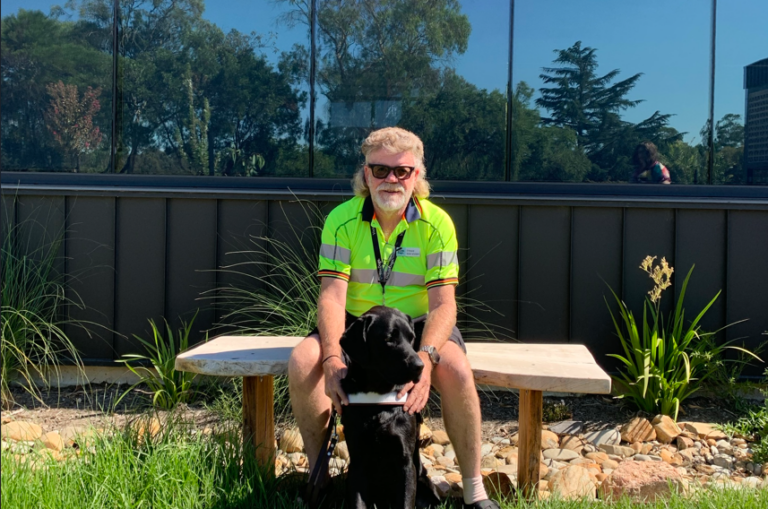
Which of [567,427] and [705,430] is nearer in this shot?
[705,430]

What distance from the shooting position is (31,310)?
13.0 feet

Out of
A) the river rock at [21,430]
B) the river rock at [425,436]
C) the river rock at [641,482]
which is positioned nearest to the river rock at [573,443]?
the river rock at [641,482]

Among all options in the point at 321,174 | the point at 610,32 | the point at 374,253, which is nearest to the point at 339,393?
the point at 374,253

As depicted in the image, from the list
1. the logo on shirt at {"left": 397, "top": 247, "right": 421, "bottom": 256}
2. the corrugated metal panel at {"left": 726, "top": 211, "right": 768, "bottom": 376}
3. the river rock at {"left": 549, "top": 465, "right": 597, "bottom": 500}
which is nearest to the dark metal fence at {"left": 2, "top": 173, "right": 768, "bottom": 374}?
the corrugated metal panel at {"left": 726, "top": 211, "right": 768, "bottom": 376}

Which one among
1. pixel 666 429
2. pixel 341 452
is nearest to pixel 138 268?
pixel 341 452

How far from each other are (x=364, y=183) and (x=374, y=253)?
1.14 feet

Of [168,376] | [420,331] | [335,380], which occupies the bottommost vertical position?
[168,376]

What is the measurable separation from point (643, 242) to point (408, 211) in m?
1.92

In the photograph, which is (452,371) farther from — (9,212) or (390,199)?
(9,212)

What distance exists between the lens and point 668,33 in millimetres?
4039

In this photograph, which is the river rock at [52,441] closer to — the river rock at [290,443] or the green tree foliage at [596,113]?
the river rock at [290,443]

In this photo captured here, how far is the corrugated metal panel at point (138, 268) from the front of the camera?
13.7 ft

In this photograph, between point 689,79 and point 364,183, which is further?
point 689,79

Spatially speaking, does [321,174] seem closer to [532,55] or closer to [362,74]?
[362,74]
